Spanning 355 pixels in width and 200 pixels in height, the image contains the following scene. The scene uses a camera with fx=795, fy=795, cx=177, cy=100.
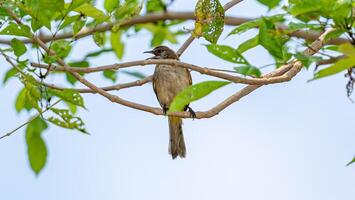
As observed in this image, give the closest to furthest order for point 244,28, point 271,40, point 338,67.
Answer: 1. point 338,67
2. point 271,40
3. point 244,28

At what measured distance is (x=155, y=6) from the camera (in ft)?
28.8

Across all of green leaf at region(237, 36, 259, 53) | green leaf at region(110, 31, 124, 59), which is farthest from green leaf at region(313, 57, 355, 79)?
green leaf at region(110, 31, 124, 59)

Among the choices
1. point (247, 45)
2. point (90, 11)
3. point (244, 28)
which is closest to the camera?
point (244, 28)

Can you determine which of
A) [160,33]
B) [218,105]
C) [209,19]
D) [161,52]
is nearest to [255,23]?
[209,19]

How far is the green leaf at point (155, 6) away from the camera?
839 centimetres

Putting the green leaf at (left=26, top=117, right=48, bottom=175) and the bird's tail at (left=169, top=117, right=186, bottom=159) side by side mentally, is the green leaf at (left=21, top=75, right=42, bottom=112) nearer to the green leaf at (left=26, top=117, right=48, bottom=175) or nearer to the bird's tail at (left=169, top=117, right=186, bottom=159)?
the green leaf at (left=26, top=117, right=48, bottom=175)

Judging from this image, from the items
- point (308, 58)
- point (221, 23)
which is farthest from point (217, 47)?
point (221, 23)

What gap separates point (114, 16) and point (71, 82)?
2.82 metres

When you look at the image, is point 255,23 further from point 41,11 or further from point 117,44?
point 117,44

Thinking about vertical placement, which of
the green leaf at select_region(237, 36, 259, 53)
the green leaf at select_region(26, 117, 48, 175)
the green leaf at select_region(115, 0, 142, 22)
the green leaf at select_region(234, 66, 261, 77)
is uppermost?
the green leaf at select_region(115, 0, 142, 22)

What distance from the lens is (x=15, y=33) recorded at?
5301 millimetres

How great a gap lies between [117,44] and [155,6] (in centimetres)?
79

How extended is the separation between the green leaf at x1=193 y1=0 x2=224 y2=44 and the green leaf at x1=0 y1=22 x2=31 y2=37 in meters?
1.23

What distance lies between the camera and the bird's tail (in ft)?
32.0
